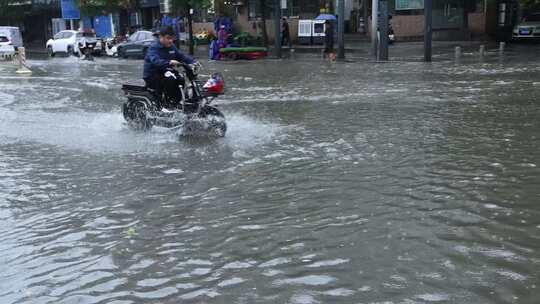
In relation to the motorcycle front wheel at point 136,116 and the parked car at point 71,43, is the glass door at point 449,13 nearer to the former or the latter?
the parked car at point 71,43

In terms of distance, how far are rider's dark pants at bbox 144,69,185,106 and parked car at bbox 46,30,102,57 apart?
94.1 feet

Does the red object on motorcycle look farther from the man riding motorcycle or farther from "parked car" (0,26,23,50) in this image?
"parked car" (0,26,23,50)

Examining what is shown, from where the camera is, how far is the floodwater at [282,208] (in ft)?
14.4

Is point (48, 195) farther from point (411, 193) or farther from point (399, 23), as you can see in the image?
point (399, 23)

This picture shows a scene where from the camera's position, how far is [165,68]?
10.0 meters

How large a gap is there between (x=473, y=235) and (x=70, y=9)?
57.8 m

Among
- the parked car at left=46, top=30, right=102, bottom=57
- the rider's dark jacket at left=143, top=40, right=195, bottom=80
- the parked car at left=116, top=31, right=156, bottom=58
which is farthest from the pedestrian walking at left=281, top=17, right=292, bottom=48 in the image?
the rider's dark jacket at left=143, top=40, right=195, bottom=80

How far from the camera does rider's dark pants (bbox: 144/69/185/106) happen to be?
33.1 feet

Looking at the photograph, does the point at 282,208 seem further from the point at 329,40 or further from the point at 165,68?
the point at 329,40

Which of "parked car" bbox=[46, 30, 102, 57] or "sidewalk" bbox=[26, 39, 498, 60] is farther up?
"parked car" bbox=[46, 30, 102, 57]

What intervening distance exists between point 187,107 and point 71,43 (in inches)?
1262

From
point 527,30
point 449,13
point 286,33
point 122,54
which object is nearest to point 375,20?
point 286,33

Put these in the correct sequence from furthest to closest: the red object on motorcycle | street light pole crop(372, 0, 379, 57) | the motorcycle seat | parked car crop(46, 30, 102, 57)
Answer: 1. parked car crop(46, 30, 102, 57)
2. street light pole crop(372, 0, 379, 57)
3. the motorcycle seat
4. the red object on motorcycle

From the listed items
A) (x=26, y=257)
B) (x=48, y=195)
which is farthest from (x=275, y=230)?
(x=48, y=195)
